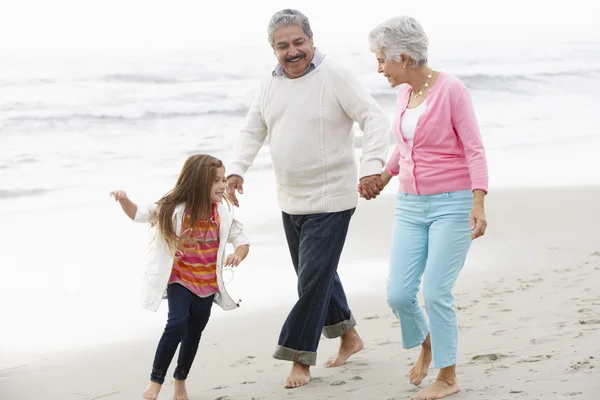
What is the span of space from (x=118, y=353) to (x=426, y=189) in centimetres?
→ 245

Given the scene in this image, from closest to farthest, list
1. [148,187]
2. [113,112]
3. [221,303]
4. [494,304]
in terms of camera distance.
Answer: [221,303]
[494,304]
[148,187]
[113,112]

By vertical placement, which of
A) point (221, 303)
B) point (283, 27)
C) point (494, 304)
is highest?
point (283, 27)

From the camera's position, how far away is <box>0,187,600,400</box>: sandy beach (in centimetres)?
419

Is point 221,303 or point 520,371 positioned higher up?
point 221,303

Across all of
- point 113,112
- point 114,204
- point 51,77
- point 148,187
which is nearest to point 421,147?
point 114,204

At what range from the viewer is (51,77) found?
82.6 feet

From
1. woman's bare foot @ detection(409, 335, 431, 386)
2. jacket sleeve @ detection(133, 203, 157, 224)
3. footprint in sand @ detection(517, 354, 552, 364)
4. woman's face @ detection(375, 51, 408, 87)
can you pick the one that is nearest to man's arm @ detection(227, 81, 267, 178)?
jacket sleeve @ detection(133, 203, 157, 224)

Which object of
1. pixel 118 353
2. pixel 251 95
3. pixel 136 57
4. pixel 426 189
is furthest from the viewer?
pixel 136 57

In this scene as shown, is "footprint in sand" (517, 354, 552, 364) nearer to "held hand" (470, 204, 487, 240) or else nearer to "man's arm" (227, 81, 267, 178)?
"held hand" (470, 204, 487, 240)

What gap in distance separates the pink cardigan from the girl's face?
3.05ft

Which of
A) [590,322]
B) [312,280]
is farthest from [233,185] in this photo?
[590,322]

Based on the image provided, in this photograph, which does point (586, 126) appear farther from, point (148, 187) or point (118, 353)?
point (118, 353)

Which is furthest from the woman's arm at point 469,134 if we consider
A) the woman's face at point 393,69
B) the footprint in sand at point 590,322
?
the footprint in sand at point 590,322

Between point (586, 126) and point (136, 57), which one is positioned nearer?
point (586, 126)
